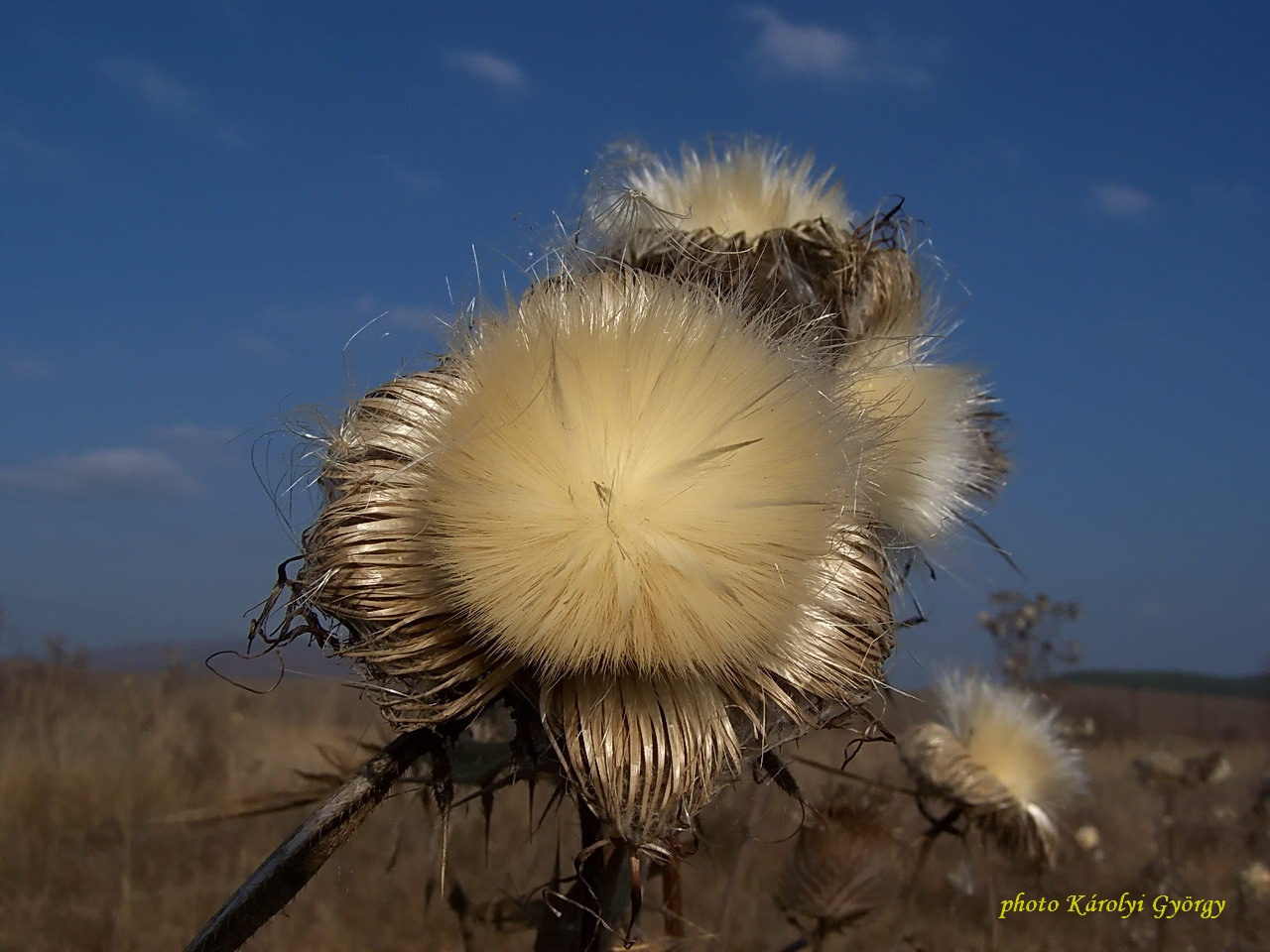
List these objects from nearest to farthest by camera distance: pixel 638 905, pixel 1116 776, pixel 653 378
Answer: pixel 638 905
pixel 653 378
pixel 1116 776

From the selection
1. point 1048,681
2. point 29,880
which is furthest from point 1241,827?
point 29,880

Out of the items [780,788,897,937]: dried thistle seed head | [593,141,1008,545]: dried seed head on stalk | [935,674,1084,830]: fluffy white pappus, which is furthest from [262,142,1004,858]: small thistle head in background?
[935,674,1084,830]: fluffy white pappus

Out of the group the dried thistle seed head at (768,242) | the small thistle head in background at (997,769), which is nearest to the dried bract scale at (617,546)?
the dried thistle seed head at (768,242)

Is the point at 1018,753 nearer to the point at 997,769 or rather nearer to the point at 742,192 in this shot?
the point at 997,769

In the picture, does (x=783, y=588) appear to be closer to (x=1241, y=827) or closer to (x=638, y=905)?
(x=638, y=905)

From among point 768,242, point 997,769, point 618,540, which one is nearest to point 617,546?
point 618,540

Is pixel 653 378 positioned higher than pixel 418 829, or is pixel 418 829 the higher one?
pixel 653 378
